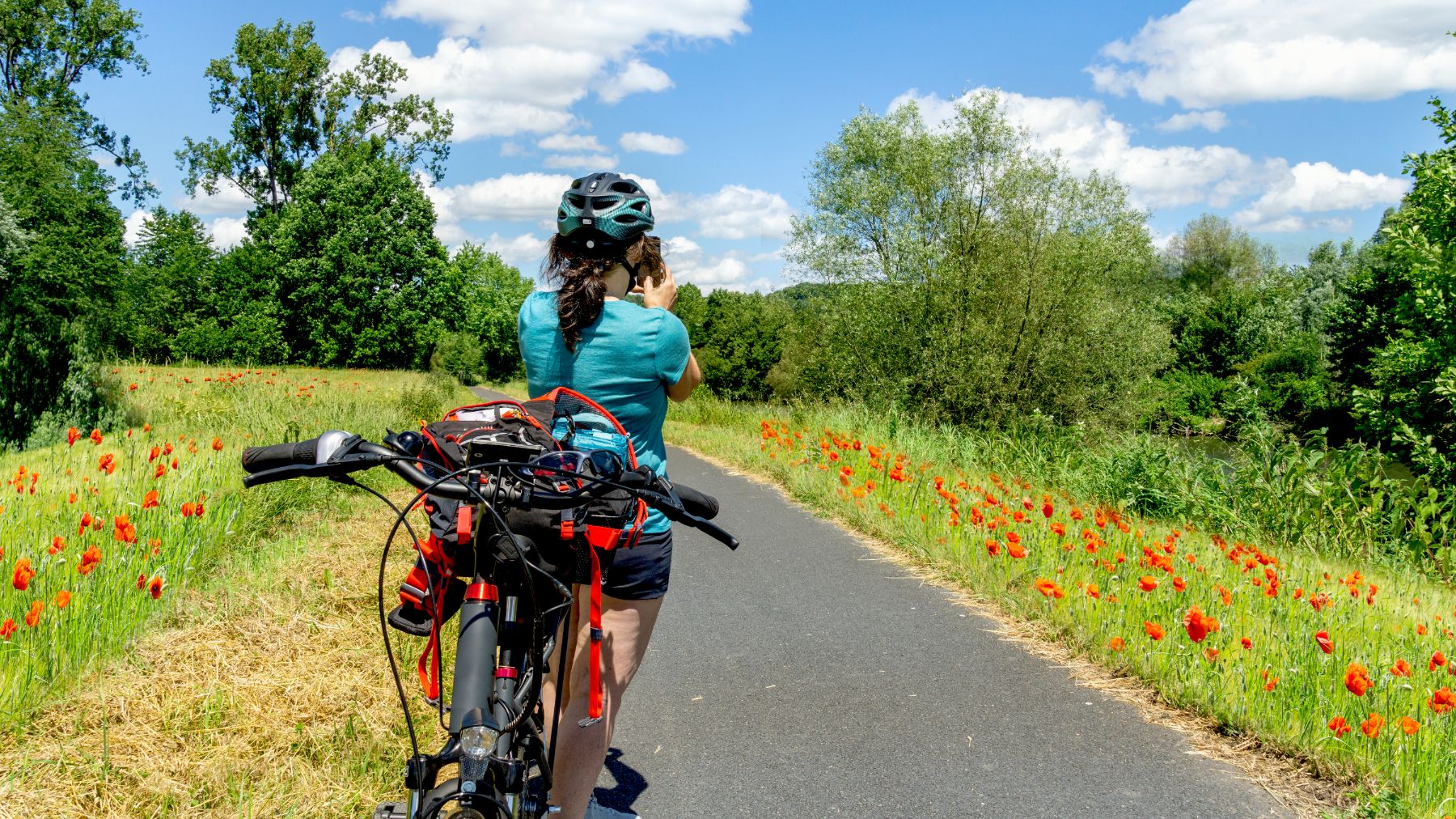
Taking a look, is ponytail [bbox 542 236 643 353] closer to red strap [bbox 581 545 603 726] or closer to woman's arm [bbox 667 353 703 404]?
woman's arm [bbox 667 353 703 404]

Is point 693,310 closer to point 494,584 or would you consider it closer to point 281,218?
point 281,218

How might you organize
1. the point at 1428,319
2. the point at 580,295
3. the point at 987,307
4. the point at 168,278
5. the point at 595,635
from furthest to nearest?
the point at 168,278, the point at 1428,319, the point at 987,307, the point at 580,295, the point at 595,635

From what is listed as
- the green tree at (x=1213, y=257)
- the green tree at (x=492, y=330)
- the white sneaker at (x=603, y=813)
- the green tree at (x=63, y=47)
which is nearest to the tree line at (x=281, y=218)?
the green tree at (x=63, y=47)

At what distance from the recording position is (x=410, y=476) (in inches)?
73.9

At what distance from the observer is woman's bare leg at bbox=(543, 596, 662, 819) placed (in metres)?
2.54

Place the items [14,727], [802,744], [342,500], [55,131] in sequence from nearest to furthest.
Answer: [14,727], [802,744], [342,500], [55,131]

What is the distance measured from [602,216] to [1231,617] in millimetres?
4263

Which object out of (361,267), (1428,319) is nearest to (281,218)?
(361,267)

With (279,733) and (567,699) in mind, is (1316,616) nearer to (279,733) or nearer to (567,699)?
(567,699)

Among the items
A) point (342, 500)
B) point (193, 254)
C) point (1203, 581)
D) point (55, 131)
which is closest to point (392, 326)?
point (193, 254)

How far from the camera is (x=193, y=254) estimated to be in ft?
189

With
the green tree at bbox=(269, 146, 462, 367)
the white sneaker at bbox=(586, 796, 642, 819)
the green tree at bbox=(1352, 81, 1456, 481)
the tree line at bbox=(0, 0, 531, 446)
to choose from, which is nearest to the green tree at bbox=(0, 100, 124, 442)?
the tree line at bbox=(0, 0, 531, 446)

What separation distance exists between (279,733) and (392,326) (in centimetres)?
4775

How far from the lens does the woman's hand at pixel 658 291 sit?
8.40ft
